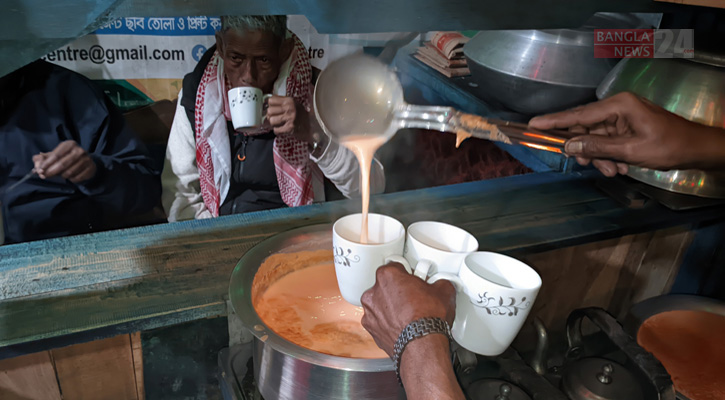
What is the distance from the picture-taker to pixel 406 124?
1.27m

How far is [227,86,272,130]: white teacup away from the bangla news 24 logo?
1140 mm

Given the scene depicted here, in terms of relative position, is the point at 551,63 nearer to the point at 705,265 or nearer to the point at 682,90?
the point at 682,90

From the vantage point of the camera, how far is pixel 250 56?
6.68ft

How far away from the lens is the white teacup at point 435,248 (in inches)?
35.8

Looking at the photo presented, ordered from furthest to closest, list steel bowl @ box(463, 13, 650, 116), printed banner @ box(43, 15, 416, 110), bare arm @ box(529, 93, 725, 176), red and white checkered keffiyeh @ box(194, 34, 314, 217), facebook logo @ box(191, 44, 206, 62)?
1. facebook logo @ box(191, 44, 206, 62)
2. printed banner @ box(43, 15, 416, 110)
3. red and white checkered keffiyeh @ box(194, 34, 314, 217)
4. steel bowl @ box(463, 13, 650, 116)
5. bare arm @ box(529, 93, 725, 176)

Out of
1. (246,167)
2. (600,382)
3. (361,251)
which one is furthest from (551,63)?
(246,167)

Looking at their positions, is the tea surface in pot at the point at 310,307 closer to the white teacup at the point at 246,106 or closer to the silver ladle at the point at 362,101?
the silver ladle at the point at 362,101

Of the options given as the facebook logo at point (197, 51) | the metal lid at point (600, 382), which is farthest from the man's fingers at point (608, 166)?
the facebook logo at point (197, 51)

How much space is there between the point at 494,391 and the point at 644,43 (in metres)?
1.17

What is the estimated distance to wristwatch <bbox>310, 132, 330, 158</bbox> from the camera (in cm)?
217

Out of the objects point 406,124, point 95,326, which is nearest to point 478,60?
point 406,124

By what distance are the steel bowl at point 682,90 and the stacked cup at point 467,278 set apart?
2.78ft

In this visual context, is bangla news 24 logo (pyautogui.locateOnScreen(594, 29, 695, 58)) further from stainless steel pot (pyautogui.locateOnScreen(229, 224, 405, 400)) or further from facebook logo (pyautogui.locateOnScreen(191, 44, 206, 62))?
facebook logo (pyautogui.locateOnScreen(191, 44, 206, 62))

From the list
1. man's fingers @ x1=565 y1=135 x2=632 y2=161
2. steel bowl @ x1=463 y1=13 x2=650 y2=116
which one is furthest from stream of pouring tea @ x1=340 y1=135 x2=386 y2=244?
steel bowl @ x1=463 y1=13 x2=650 y2=116
